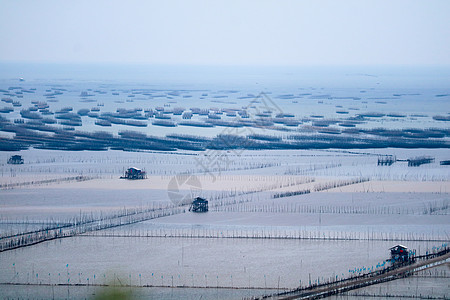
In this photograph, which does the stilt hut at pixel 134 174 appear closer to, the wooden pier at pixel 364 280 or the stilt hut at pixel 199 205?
the stilt hut at pixel 199 205

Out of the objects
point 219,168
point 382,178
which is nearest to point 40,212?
point 219,168

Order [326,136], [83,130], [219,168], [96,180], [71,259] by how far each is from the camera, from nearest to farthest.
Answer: [71,259]
[96,180]
[219,168]
[326,136]
[83,130]

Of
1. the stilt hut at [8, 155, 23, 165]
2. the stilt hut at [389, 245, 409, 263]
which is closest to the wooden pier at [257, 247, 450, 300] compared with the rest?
the stilt hut at [389, 245, 409, 263]

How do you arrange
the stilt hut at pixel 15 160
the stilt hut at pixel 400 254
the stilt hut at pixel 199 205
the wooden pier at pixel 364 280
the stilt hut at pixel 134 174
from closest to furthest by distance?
the wooden pier at pixel 364 280 < the stilt hut at pixel 400 254 < the stilt hut at pixel 199 205 < the stilt hut at pixel 134 174 < the stilt hut at pixel 15 160

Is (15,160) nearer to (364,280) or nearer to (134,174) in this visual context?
(134,174)

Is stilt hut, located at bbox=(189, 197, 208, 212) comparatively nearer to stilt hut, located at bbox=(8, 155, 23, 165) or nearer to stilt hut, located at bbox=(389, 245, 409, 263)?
stilt hut, located at bbox=(389, 245, 409, 263)

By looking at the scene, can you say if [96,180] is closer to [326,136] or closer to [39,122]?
[326,136]

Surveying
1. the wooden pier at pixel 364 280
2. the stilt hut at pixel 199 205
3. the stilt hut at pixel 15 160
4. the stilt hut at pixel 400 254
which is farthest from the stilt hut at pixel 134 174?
the wooden pier at pixel 364 280

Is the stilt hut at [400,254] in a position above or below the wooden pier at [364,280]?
above

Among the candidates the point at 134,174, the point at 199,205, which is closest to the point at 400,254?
the point at 199,205

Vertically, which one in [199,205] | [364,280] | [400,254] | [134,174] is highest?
[134,174]

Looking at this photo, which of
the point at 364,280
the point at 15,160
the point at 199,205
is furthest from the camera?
the point at 15,160
